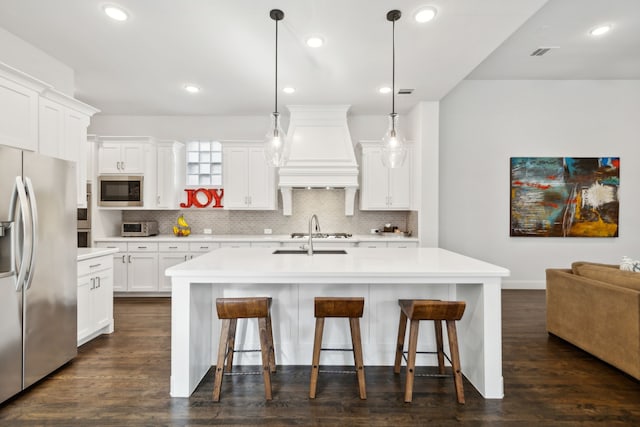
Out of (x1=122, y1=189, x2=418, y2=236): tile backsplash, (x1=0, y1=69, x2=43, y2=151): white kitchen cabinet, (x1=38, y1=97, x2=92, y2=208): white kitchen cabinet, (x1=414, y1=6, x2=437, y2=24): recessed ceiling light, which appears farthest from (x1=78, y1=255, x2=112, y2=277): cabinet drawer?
(x1=414, y1=6, x2=437, y2=24): recessed ceiling light

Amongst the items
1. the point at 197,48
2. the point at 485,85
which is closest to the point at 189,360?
the point at 197,48

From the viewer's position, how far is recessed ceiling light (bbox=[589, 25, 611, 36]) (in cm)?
380

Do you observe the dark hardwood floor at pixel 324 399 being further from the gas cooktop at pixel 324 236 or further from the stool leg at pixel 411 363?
the gas cooktop at pixel 324 236

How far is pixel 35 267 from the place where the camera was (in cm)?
243

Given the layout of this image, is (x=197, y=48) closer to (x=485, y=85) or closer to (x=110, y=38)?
(x=110, y=38)

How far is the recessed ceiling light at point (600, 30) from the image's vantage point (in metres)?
3.80

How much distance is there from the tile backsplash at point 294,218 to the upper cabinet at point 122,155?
83 centimetres

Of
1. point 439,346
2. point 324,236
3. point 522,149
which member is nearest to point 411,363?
point 439,346

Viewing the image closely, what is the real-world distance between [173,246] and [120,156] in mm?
1614

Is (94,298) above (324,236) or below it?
below

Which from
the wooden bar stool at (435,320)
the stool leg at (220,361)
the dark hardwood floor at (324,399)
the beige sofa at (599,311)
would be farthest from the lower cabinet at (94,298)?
the beige sofa at (599,311)

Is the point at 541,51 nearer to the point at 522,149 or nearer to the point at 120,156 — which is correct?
the point at 522,149

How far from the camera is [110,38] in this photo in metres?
3.25

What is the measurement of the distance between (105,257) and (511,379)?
390cm
